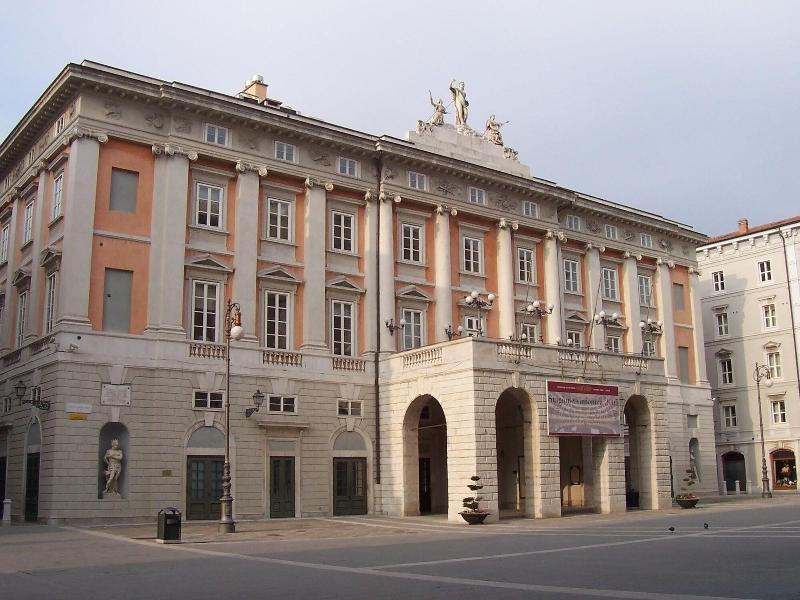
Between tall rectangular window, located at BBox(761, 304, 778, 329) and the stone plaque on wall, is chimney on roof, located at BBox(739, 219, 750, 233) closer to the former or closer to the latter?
tall rectangular window, located at BBox(761, 304, 778, 329)

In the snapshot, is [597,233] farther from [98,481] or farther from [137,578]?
[137,578]

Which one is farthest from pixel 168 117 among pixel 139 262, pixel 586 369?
pixel 586 369

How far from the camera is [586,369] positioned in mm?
34938

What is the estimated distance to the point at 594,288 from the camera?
45.7 m

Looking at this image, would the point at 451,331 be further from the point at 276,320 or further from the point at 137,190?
the point at 137,190

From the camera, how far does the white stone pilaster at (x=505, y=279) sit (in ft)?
132

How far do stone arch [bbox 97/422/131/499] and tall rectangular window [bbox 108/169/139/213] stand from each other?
787 centimetres

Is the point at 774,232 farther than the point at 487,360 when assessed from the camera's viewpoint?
Yes

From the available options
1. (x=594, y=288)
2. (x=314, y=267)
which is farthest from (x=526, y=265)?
(x=314, y=267)

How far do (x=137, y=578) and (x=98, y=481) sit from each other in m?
14.9

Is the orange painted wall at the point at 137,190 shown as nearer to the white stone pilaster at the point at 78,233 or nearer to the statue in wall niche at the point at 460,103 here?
the white stone pilaster at the point at 78,233

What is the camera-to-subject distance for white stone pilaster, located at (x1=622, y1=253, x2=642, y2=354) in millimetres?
47031

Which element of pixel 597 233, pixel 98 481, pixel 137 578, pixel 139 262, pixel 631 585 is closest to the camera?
pixel 631 585

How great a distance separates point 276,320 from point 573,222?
18.9 meters
